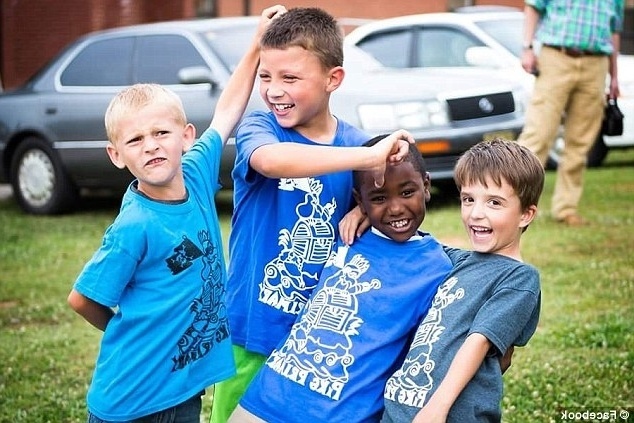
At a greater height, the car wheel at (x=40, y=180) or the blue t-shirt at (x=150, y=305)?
the blue t-shirt at (x=150, y=305)

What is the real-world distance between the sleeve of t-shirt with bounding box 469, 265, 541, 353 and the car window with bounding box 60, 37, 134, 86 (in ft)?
25.2

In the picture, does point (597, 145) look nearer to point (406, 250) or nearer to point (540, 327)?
point (540, 327)

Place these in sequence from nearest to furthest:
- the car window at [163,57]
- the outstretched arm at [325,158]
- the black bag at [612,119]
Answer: the outstretched arm at [325,158] < the black bag at [612,119] < the car window at [163,57]

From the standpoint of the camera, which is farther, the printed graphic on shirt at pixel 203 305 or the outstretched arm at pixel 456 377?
the printed graphic on shirt at pixel 203 305

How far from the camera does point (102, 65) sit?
406 inches

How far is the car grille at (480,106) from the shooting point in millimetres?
9555

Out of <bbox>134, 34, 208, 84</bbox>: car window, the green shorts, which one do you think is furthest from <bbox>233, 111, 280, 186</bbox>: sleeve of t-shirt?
<bbox>134, 34, 208, 84</bbox>: car window

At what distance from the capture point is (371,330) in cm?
293

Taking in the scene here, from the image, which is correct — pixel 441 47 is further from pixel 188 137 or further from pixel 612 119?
pixel 188 137

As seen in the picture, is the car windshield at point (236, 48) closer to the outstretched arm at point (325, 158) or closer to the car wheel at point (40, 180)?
the car wheel at point (40, 180)

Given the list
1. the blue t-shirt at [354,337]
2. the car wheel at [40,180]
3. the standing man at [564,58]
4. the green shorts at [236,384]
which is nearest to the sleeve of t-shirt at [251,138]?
the blue t-shirt at [354,337]

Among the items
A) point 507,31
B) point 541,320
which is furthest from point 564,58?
point 507,31

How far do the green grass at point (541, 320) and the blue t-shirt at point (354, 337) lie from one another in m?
1.64

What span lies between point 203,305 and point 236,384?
1.21ft
